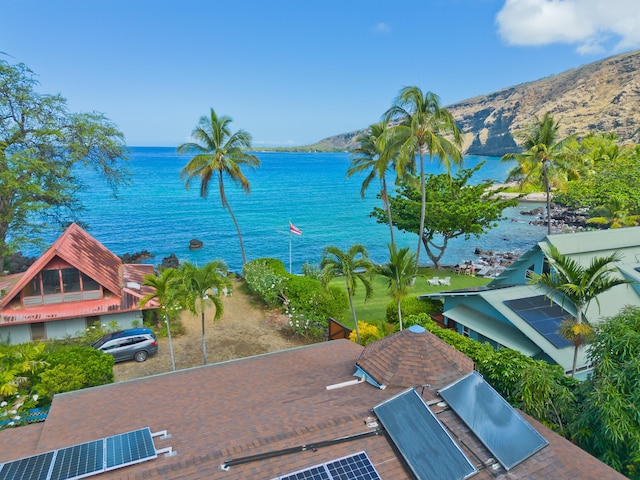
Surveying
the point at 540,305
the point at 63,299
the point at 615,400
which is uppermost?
the point at 615,400

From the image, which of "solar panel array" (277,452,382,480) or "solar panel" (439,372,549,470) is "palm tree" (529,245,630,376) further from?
"solar panel array" (277,452,382,480)

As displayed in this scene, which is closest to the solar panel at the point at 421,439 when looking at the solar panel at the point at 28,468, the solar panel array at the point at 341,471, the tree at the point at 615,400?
the solar panel array at the point at 341,471

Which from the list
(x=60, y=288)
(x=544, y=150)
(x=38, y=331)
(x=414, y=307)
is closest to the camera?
(x=38, y=331)

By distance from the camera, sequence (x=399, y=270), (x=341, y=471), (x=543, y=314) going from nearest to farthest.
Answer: (x=341, y=471)
(x=543, y=314)
(x=399, y=270)

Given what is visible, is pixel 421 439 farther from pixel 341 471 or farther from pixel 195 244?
pixel 195 244

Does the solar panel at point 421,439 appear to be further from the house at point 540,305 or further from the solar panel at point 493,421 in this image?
the house at point 540,305

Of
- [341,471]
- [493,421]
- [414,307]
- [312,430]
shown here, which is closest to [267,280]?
[414,307]
